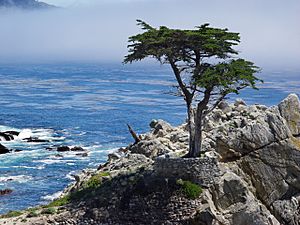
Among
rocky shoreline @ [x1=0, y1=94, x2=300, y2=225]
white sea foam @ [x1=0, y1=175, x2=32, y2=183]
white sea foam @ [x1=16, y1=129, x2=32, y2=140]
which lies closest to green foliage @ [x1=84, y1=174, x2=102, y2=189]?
rocky shoreline @ [x1=0, y1=94, x2=300, y2=225]

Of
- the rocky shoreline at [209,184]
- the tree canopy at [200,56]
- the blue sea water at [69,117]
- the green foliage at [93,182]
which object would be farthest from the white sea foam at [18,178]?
the tree canopy at [200,56]

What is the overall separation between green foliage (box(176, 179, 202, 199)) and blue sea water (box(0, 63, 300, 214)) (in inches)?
574

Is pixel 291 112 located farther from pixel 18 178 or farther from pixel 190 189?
pixel 18 178

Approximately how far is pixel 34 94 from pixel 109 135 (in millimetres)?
51247

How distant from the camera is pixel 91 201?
98.4 ft

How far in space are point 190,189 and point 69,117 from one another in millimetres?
62204

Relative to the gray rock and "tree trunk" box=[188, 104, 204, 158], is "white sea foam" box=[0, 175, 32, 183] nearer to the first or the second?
"tree trunk" box=[188, 104, 204, 158]

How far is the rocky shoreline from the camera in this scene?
96.0ft

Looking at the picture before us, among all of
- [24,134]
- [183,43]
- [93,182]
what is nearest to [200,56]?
[183,43]

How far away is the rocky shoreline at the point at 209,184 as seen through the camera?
29.2 m

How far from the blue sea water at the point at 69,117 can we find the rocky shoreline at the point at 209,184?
1074cm

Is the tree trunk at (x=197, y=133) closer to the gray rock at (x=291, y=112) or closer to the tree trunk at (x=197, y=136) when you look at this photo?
the tree trunk at (x=197, y=136)

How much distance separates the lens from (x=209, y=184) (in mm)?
30000

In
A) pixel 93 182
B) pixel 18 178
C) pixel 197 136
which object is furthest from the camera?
pixel 18 178
